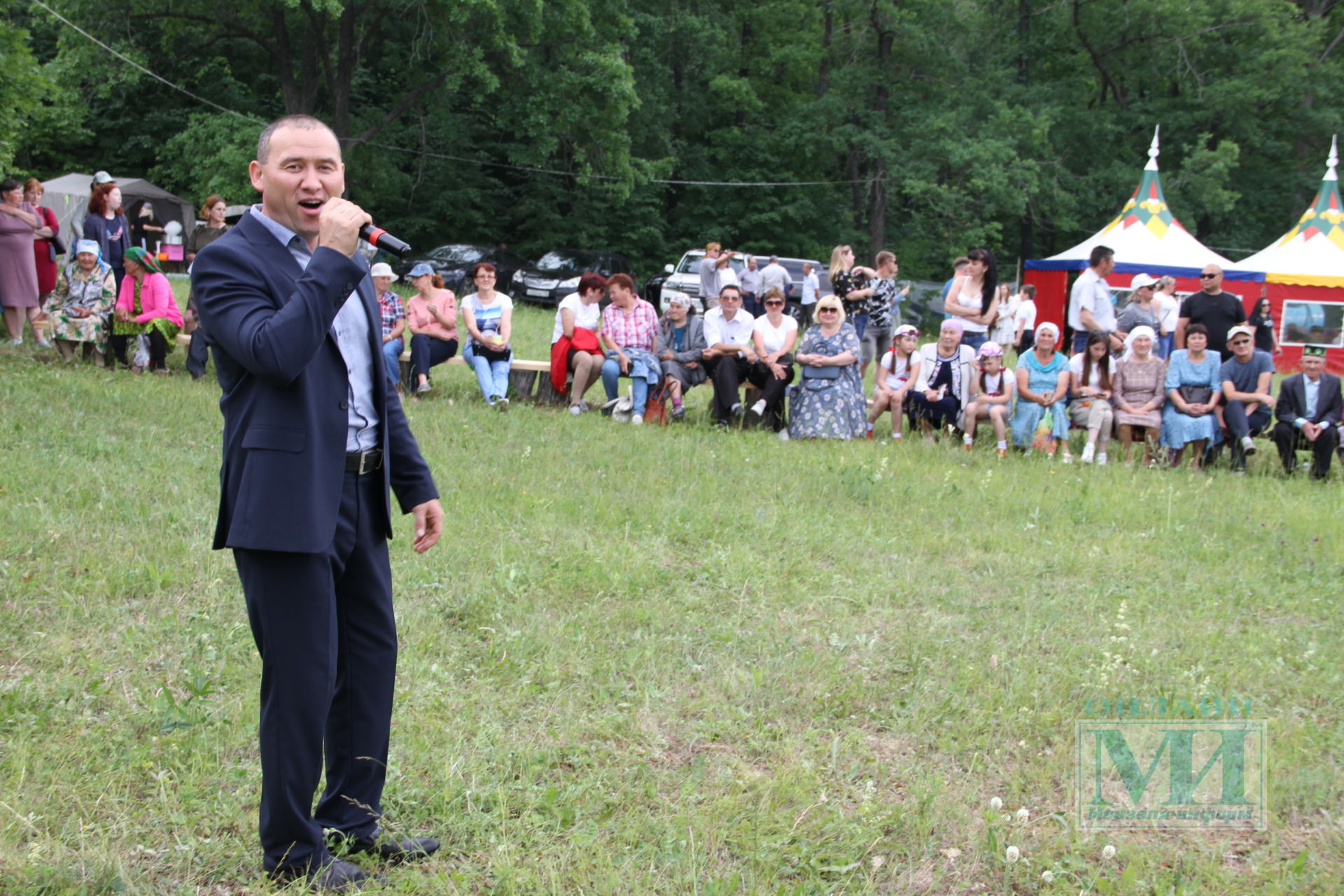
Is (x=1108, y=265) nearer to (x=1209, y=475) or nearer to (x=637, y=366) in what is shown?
(x=1209, y=475)

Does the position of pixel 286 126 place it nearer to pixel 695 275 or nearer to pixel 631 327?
pixel 631 327

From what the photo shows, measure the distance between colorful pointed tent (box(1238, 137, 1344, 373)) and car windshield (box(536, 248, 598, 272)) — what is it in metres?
13.4

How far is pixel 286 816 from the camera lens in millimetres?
2861

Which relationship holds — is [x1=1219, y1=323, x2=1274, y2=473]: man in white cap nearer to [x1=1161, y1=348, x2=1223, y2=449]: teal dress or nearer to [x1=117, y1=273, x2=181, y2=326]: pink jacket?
[x1=1161, y1=348, x2=1223, y2=449]: teal dress

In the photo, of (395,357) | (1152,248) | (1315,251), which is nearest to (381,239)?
(395,357)

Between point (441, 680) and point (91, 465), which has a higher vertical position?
point (91, 465)

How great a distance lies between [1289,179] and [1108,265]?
2360 cm

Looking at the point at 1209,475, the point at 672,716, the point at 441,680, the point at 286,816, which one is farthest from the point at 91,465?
the point at 1209,475

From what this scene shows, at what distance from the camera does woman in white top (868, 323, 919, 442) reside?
1043 centimetres

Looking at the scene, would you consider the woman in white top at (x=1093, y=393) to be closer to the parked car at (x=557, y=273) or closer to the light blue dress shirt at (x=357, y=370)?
the light blue dress shirt at (x=357, y=370)

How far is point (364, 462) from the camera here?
289 cm

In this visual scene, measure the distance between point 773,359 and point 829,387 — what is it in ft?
1.94

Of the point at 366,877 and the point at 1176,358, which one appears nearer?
the point at 366,877

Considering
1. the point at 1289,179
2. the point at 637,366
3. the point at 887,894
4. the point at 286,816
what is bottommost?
the point at 887,894
